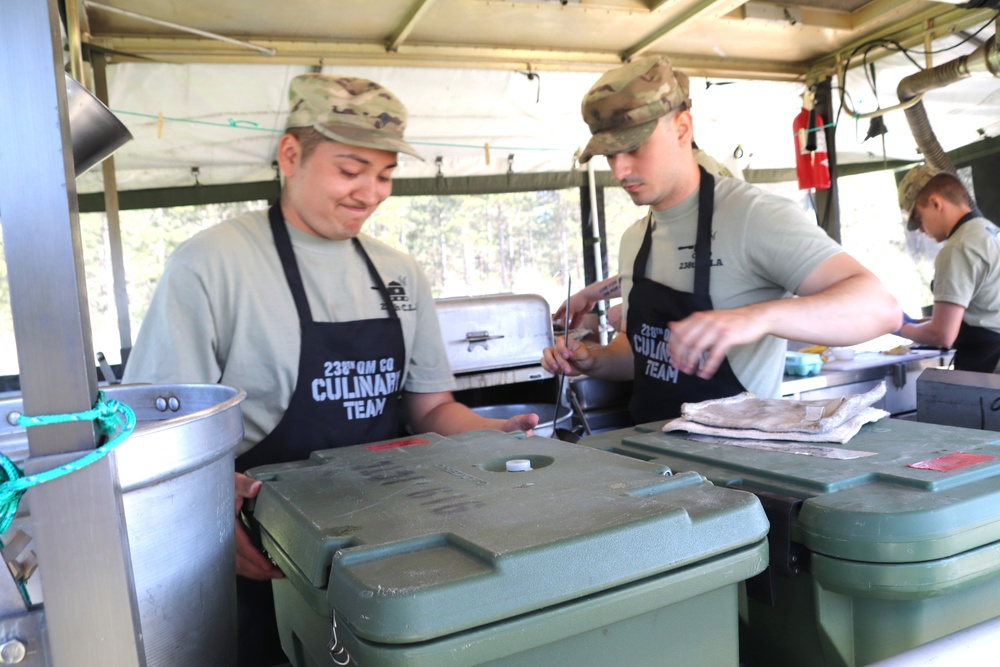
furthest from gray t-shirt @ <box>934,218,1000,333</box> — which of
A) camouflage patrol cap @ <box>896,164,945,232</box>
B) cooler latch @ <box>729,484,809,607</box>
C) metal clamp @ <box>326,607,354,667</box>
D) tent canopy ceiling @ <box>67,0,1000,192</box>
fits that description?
metal clamp @ <box>326,607,354,667</box>

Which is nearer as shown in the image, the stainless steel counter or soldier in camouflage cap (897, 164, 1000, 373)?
the stainless steel counter

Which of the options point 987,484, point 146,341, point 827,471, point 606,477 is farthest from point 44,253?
point 146,341

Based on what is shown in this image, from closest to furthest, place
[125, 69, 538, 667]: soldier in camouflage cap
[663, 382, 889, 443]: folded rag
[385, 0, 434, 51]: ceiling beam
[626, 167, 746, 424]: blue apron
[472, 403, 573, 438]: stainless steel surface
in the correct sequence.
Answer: [663, 382, 889, 443]: folded rag → [125, 69, 538, 667]: soldier in camouflage cap → [626, 167, 746, 424]: blue apron → [472, 403, 573, 438]: stainless steel surface → [385, 0, 434, 51]: ceiling beam

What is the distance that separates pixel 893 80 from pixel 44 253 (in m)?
5.34

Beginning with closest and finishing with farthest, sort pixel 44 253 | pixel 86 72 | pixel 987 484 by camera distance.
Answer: pixel 44 253 → pixel 987 484 → pixel 86 72

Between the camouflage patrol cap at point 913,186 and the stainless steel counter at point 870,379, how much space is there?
882mm

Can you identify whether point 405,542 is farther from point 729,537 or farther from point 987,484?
point 987,484

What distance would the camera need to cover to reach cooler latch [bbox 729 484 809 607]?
83 cm

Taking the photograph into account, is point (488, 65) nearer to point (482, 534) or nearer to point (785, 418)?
point (785, 418)

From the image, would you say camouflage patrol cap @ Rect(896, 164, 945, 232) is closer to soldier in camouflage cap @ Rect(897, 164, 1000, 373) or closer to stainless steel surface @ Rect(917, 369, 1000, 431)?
soldier in camouflage cap @ Rect(897, 164, 1000, 373)

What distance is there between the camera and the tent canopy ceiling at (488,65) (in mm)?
3428

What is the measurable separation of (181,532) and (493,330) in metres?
2.42

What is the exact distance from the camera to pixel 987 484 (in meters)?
0.84

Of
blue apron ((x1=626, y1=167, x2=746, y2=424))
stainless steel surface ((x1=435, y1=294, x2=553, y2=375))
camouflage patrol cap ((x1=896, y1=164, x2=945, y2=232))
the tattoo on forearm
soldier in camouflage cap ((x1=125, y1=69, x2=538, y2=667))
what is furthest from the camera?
camouflage patrol cap ((x1=896, y1=164, x2=945, y2=232))
